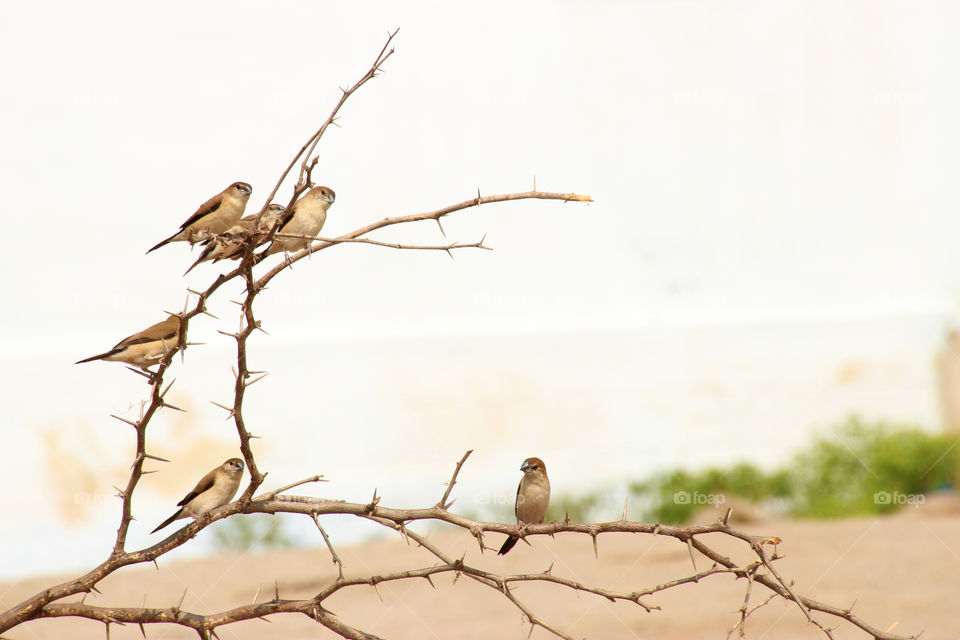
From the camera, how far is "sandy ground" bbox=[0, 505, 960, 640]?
23.0 feet

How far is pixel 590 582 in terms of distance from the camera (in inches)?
321

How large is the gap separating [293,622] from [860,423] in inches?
268

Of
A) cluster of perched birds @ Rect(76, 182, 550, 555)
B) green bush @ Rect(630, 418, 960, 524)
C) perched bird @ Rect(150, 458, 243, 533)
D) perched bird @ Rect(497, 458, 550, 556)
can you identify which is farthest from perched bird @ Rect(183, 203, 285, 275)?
green bush @ Rect(630, 418, 960, 524)

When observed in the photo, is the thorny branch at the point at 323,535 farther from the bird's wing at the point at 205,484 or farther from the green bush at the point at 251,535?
the green bush at the point at 251,535

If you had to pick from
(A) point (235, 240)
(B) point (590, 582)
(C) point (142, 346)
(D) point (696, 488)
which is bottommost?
(B) point (590, 582)

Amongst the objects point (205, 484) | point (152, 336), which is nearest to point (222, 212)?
point (152, 336)

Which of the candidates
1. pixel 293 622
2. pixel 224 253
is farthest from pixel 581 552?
pixel 224 253

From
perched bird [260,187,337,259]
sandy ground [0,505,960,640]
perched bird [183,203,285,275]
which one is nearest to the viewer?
perched bird [183,203,285,275]

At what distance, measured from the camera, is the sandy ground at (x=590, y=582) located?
7.00 m

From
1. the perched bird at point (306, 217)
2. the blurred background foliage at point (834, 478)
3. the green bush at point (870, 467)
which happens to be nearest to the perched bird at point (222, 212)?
the perched bird at point (306, 217)

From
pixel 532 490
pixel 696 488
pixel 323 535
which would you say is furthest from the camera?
pixel 696 488

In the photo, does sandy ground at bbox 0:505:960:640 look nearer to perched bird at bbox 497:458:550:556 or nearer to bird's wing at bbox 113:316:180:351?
perched bird at bbox 497:458:550:556

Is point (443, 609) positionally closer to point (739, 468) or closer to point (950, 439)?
point (739, 468)

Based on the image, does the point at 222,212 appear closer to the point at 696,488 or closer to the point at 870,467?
the point at 696,488
